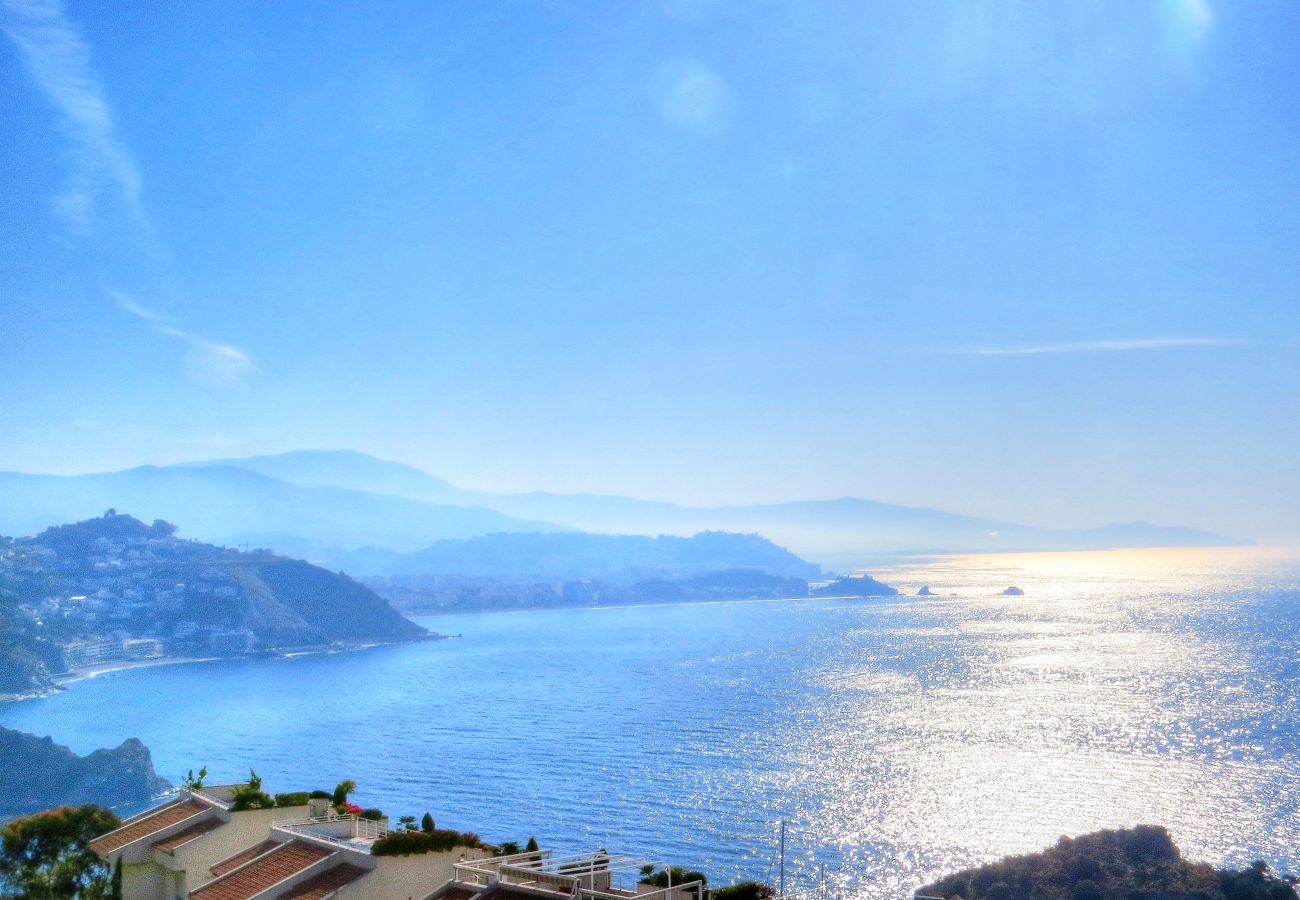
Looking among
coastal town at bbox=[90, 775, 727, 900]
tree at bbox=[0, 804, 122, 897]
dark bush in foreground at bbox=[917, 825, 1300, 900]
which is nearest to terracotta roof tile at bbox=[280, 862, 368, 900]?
coastal town at bbox=[90, 775, 727, 900]

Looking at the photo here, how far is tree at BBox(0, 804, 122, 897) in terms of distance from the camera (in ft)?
56.0

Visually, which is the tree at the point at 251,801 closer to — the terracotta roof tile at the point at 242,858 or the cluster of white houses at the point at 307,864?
the cluster of white houses at the point at 307,864

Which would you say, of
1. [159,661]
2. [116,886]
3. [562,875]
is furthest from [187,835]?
[159,661]

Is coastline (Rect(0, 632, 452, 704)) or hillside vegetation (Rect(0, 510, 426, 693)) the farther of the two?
hillside vegetation (Rect(0, 510, 426, 693))

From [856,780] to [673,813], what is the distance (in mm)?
12496

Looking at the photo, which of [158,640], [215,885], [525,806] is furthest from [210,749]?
[158,640]

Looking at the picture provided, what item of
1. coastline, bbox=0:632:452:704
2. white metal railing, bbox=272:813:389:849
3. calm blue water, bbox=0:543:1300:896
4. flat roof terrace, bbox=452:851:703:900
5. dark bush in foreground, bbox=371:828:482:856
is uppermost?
flat roof terrace, bbox=452:851:703:900

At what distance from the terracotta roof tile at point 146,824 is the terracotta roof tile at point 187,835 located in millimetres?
336

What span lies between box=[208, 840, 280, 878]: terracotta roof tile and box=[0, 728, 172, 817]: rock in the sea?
56.9m

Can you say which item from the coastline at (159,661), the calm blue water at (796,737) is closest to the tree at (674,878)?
the calm blue water at (796,737)

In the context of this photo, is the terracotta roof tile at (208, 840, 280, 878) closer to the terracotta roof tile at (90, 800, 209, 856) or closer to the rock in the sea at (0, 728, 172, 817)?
the terracotta roof tile at (90, 800, 209, 856)

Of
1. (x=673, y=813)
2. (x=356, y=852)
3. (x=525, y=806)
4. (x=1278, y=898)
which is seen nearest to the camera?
(x=356, y=852)

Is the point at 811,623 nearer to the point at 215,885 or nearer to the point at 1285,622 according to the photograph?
the point at 1285,622

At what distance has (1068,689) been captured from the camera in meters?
91.8
